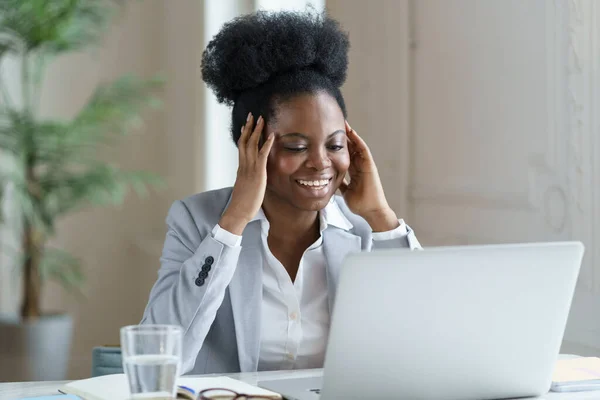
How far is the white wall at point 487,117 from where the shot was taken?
6.79 ft

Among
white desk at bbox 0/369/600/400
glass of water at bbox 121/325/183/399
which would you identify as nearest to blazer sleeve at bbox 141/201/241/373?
white desk at bbox 0/369/600/400

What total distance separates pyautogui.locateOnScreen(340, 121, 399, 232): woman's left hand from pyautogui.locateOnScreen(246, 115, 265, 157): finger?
0.68 feet

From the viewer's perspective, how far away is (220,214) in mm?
1834

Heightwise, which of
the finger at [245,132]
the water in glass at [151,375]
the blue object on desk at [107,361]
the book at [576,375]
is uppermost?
the finger at [245,132]

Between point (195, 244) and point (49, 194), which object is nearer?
point (195, 244)

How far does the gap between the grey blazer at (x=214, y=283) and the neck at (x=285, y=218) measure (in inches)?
2.0

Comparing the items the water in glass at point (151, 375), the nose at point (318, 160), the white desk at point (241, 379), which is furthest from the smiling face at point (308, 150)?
the water in glass at point (151, 375)

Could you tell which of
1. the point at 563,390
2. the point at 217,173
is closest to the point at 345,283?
the point at 563,390

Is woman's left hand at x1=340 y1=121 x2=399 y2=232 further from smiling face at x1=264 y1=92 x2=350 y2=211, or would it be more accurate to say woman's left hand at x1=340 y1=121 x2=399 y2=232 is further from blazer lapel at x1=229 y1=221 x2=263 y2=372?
blazer lapel at x1=229 y1=221 x2=263 y2=372

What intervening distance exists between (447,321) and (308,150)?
0.70 meters

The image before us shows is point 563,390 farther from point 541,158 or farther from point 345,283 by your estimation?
point 541,158

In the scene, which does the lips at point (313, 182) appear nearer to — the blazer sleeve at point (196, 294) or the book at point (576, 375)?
the blazer sleeve at point (196, 294)

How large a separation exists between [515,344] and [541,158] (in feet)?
3.72

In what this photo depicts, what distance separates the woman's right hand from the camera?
1.69 meters
